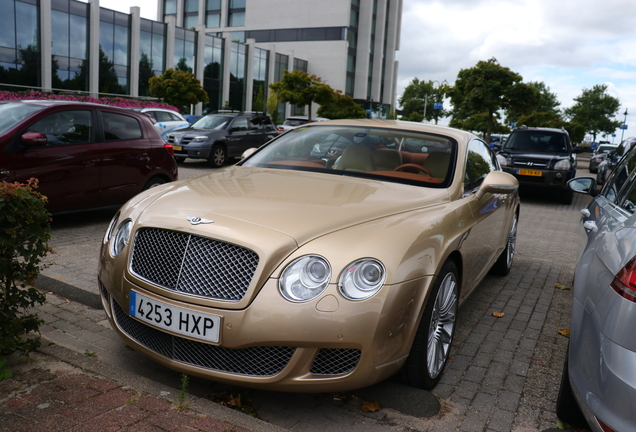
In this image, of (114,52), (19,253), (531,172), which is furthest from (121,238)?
(114,52)

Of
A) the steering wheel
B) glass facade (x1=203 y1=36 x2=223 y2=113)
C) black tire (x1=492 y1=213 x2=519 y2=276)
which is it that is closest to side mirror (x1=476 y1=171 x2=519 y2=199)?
the steering wheel

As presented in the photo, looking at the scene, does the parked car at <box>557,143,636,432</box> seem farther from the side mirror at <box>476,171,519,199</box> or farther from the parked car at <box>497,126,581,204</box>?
the parked car at <box>497,126,581,204</box>

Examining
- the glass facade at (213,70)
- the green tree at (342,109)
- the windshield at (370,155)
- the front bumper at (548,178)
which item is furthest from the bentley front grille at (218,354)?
the glass facade at (213,70)

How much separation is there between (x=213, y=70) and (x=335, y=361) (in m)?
50.1

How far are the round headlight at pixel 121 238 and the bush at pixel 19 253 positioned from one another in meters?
0.36

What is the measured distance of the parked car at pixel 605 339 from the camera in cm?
213

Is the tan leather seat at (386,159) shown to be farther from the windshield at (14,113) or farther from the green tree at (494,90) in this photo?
the green tree at (494,90)

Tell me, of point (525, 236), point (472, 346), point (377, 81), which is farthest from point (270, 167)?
point (377, 81)

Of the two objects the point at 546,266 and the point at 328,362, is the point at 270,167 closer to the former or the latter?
the point at 328,362

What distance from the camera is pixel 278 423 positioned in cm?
294

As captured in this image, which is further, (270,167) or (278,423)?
(270,167)

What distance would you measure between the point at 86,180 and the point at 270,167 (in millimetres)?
3828

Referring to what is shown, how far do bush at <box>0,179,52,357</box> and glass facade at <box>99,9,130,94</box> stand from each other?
134ft

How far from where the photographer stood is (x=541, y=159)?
534 inches
